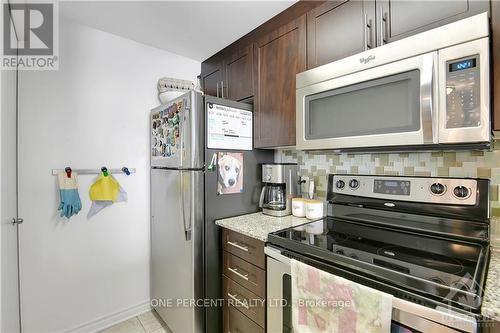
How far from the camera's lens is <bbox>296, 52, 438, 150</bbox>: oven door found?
0.94 metres

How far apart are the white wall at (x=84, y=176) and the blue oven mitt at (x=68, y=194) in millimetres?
66

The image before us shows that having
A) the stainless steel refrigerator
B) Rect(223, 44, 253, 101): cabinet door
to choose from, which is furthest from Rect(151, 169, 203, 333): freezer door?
Rect(223, 44, 253, 101): cabinet door

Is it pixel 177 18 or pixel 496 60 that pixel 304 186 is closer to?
pixel 496 60

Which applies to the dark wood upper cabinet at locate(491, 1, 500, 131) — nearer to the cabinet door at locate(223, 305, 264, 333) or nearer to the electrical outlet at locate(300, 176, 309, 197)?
the electrical outlet at locate(300, 176, 309, 197)

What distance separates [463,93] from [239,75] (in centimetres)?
139

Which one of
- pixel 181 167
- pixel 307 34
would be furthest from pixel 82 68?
pixel 307 34

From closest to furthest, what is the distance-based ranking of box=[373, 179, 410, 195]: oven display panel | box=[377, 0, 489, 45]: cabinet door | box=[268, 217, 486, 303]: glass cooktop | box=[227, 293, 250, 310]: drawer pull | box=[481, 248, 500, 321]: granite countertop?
box=[481, 248, 500, 321]: granite countertop, box=[268, 217, 486, 303]: glass cooktop, box=[377, 0, 489, 45]: cabinet door, box=[373, 179, 410, 195]: oven display panel, box=[227, 293, 250, 310]: drawer pull

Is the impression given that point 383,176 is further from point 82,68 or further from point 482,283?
point 82,68

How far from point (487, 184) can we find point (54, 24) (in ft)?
9.00

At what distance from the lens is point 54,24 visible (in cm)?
172

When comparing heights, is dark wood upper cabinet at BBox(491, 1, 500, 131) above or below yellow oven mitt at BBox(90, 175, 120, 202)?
above

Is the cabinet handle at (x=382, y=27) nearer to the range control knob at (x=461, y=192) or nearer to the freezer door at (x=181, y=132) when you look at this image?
the range control knob at (x=461, y=192)

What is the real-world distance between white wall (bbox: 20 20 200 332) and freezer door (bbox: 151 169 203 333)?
208 millimetres

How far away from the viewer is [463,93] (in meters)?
0.87
